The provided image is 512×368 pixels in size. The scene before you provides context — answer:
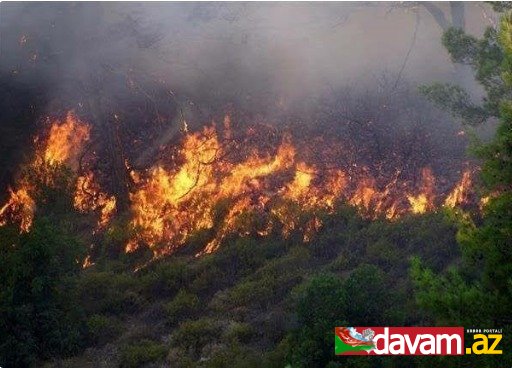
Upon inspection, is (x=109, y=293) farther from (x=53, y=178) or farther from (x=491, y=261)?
(x=491, y=261)

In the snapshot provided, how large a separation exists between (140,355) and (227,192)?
5.94 m

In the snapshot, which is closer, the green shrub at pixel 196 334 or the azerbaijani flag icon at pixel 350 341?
the azerbaijani flag icon at pixel 350 341

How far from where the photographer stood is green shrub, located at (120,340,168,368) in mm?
8398

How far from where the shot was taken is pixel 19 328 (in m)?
8.69

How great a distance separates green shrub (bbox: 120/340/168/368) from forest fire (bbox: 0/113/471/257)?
12.5 ft

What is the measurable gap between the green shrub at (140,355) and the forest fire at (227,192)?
12.5ft

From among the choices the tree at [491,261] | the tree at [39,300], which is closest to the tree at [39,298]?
the tree at [39,300]

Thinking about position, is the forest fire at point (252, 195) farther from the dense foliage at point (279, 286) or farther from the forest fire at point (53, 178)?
the forest fire at point (53, 178)

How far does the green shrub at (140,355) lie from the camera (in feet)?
27.6

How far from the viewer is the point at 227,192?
13703 millimetres

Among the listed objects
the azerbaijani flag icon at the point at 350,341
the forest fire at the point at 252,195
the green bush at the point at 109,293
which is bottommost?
the green bush at the point at 109,293

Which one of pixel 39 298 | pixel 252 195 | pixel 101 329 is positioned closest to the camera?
pixel 39 298

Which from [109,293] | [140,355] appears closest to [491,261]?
[140,355]

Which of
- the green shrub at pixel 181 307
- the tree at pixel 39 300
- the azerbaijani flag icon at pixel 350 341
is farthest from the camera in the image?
the green shrub at pixel 181 307
